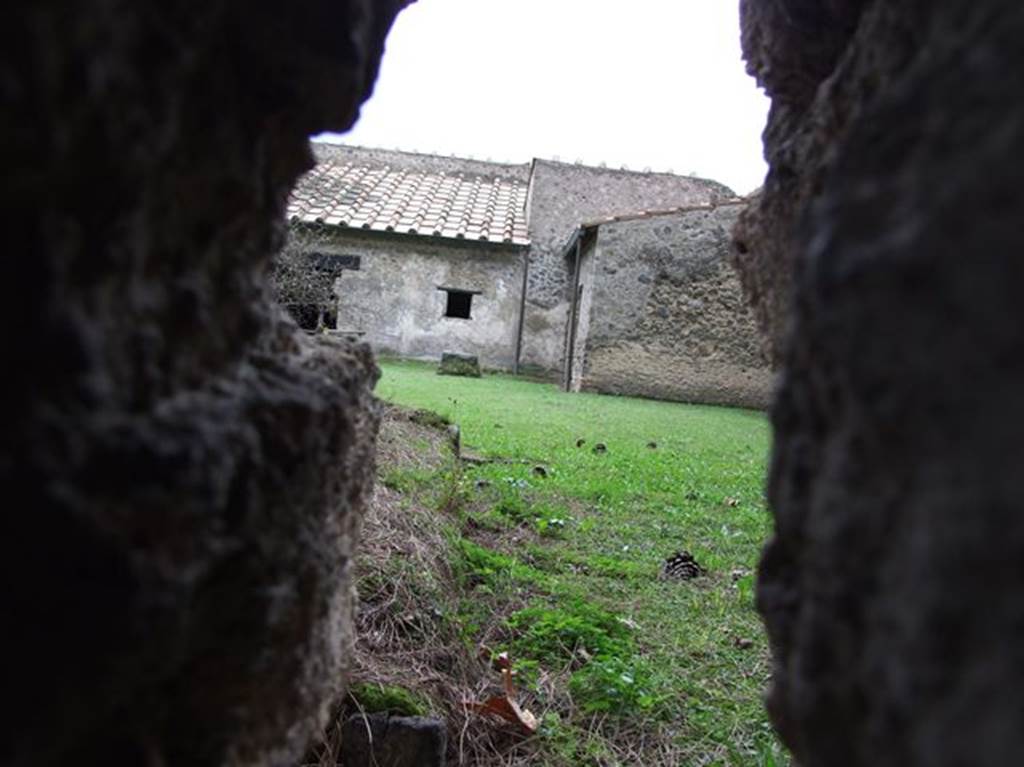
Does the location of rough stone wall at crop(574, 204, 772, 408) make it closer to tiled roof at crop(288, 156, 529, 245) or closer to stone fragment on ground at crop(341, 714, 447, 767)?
tiled roof at crop(288, 156, 529, 245)

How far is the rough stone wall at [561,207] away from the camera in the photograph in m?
15.2

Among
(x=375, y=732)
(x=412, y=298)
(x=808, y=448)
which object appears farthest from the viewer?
(x=412, y=298)

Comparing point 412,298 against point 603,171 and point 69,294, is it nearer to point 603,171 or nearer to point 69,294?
point 603,171

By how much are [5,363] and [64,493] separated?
0.09m

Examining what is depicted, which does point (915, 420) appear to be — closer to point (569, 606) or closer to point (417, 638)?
point (417, 638)

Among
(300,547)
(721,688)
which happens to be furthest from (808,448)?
(721,688)

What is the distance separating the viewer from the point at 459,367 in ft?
42.7

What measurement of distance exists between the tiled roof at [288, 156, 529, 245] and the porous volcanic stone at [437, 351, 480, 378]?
2.58m

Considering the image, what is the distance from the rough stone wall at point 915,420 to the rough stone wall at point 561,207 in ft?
44.5

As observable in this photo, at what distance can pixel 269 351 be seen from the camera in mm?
921

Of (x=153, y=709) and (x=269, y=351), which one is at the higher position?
(x=269, y=351)

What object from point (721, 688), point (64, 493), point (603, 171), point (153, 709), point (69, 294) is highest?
point (603, 171)

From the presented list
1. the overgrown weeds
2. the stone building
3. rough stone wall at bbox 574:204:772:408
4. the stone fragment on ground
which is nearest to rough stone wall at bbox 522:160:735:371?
the stone building

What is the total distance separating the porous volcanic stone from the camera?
42.7 ft
